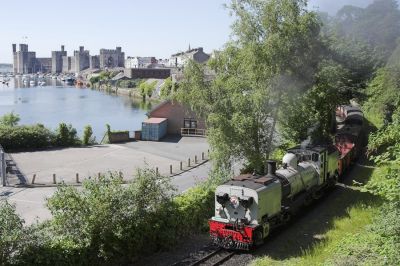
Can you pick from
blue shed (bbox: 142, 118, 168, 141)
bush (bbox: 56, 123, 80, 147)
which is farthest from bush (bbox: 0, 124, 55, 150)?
blue shed (bbox: 142, 118, 168, 141)

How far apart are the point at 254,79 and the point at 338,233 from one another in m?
9.60

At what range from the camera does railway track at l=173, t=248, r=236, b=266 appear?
52.5 ft

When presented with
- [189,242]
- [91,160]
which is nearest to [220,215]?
[189,242]

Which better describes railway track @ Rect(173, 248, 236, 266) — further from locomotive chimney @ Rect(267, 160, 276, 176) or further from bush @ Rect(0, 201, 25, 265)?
bush @ Rect(0, 201, 25, 265)

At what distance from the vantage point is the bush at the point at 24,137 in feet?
137

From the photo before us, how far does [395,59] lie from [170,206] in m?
34.3

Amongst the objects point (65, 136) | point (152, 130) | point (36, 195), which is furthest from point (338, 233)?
point (65, 136)

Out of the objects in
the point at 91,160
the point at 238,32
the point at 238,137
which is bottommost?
the point at 91,160

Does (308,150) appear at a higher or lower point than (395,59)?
lower

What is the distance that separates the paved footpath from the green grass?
10.1 metres

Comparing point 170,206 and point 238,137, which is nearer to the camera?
point 170,206

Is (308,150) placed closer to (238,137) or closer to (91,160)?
(238,137)

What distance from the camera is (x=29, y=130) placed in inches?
1679

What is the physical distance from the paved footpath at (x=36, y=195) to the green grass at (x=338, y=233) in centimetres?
1014
